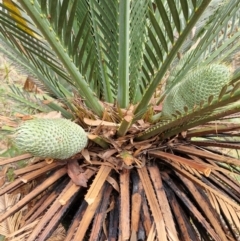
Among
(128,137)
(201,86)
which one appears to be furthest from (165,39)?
(128,137)

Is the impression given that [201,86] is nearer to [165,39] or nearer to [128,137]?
[165,39]

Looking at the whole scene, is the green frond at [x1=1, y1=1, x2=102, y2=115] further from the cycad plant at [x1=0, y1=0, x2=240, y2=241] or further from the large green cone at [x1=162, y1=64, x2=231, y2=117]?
the large green cone at [x1=162, y1=64, x2=231, y2=117]

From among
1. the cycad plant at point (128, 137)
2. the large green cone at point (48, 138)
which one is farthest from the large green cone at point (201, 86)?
the large green cone at point (48, 138)

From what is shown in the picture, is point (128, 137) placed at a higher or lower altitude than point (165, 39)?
lower

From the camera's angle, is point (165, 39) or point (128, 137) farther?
point (128, 137)

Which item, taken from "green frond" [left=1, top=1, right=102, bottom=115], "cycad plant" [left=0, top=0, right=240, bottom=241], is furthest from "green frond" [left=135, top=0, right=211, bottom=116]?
"green frond" [left=1, top=1, right=102, bottom=115]

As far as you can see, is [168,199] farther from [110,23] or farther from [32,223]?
[110,23]

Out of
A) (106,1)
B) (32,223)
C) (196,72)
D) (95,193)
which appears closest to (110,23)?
(106,1)
